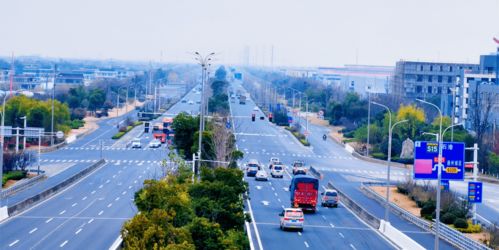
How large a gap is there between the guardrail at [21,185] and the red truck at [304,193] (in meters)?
17.2

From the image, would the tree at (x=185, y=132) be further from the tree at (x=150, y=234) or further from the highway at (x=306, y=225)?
the tree at (x=150, y=234)

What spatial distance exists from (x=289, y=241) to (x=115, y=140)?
209ft

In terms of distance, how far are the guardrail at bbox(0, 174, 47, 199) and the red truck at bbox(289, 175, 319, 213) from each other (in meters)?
17.2

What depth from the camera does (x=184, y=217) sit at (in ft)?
113

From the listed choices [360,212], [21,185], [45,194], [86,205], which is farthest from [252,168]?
[86,205]

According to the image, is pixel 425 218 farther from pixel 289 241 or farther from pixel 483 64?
pixel 483 64

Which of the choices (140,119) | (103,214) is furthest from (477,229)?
(140,119)

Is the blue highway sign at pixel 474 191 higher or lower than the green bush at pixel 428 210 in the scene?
higher

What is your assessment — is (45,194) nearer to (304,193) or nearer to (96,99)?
(304,193)

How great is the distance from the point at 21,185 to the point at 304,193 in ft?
63.6

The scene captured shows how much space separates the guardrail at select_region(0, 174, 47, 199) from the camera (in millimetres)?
57537

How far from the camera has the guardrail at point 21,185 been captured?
57537 mm

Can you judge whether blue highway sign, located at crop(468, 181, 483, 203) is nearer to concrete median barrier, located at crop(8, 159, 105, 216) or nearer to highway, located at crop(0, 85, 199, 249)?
highway, located at crop(0, 85, 199, 249)

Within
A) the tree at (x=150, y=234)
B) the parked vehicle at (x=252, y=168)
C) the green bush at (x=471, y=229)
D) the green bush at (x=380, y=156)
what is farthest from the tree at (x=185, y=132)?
the tree at (x=150, y=234)
